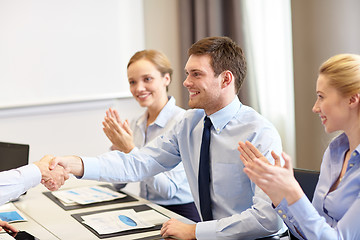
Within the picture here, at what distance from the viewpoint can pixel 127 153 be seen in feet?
8.63

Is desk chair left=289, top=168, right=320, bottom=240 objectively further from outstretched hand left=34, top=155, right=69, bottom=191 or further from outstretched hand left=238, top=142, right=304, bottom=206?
outstretched hand left=34, top=155, right=69, bottom=191

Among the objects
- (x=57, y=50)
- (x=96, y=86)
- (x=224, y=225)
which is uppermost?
(x=57, y=50)

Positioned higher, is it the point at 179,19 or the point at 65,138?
the point at 179,19

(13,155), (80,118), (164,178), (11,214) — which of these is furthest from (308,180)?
(80,118)

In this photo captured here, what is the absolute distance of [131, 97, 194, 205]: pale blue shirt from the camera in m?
2.72

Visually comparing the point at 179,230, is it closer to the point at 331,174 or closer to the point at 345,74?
the point at 331,174

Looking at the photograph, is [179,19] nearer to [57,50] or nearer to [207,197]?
[57,50]

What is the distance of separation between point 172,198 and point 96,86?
5.84 ft

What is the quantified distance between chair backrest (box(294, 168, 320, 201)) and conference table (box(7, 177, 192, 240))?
49 cm

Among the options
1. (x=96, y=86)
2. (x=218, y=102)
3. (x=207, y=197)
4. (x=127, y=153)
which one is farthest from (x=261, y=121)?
(x=96, y=86)

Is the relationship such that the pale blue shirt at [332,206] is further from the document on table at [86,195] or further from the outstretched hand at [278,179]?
the document on table at [86,195]

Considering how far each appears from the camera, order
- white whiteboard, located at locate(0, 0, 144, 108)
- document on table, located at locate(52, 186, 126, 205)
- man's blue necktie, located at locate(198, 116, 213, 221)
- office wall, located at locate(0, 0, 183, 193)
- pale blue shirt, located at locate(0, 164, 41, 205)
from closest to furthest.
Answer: pale blue shirt, located at locate(0, 164, 41, 205)
man's blue necktie, located at locate(198, 116, 213, 221)
document on table, located at locate(52, 186, 126, 205)
white whiteboard, located at locate(0, 0, 144, 108)
office wall, located at locate(0, 0, 183, 193)

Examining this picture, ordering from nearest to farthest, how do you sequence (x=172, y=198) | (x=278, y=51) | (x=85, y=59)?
(x=172, y=198)
(x=278, y=51)
(x=85, y=59)

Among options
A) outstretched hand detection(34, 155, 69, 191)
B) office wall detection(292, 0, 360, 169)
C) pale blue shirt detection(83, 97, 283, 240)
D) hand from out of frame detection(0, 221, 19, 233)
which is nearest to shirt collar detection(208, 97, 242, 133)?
pale blue shirt detection(83, 97, 283, 240)
